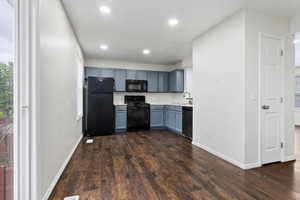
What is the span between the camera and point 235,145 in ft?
7.95

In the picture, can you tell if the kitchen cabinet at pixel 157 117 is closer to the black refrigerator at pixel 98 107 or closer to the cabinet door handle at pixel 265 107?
the black refrigerator at pixel 98 107

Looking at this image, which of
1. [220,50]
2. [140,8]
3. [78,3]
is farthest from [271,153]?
[78,3]

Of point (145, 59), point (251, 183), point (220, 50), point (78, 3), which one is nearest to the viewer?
point (251, 183)

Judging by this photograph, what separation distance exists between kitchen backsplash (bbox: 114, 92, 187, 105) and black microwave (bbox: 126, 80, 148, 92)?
31cm

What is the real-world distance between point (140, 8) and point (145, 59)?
2.93m

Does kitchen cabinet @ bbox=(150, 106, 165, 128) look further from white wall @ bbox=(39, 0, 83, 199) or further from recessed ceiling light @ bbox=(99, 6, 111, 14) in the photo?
recessed ceiling light @ bbox=(99, 6, 111, 14)

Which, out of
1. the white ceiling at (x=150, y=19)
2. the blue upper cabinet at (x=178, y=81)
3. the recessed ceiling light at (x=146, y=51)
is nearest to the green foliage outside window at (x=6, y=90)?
the white ceiling at (x=150, y=19)

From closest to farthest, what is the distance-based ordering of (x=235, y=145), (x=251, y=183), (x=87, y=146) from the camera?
(x=251, y=183)
(x=235, y=145)
(x=87, y=146)

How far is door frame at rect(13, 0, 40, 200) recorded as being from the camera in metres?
1.27

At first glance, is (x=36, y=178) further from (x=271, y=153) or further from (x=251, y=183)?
(x=271, y=153)

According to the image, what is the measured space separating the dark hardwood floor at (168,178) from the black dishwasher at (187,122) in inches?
39.9

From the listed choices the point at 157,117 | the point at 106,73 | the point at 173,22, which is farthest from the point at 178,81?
the point at 173,22

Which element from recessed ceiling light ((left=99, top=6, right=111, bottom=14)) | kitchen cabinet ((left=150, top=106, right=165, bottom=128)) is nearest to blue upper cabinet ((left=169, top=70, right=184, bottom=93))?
kitchen cabinet ((left=150, top=106, right=165, bottom=128))

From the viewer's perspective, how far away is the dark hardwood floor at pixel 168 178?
168cm
